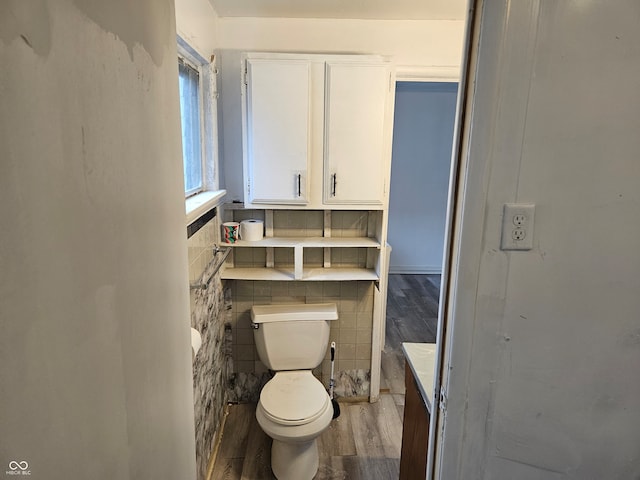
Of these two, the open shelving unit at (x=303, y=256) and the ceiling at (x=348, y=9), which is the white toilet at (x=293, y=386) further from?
the ceiling at (x=348, y=9)

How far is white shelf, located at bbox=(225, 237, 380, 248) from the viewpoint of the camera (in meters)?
2.38

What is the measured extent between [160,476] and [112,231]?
52 cm

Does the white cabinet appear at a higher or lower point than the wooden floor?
higher

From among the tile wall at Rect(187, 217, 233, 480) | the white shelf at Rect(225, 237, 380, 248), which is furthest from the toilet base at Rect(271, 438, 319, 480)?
the white shelf at Rect(225, 237, 380, 248)

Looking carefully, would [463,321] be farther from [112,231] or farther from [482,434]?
[112,231]

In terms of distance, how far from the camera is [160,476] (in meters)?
0.82

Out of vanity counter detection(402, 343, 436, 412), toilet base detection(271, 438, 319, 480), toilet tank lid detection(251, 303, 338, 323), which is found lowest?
toilet base detection(271, 438, 319, 480)

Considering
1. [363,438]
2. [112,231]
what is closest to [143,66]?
[112,231]

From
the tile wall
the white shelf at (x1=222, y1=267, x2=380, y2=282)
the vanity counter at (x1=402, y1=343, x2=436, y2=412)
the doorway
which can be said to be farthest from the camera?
the doorway

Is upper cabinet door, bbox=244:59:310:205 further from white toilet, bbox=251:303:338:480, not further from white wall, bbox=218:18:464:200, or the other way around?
white toilet, bbox=251:303:338:480

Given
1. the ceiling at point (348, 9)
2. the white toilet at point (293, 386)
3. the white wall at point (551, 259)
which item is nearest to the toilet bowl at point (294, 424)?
the white toilet at point (293, 386)

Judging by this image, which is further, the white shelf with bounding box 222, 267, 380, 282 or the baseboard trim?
the baseboard trim

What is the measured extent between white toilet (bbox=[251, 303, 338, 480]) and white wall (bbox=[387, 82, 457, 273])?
2.82 m

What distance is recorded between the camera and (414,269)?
5.30 m
